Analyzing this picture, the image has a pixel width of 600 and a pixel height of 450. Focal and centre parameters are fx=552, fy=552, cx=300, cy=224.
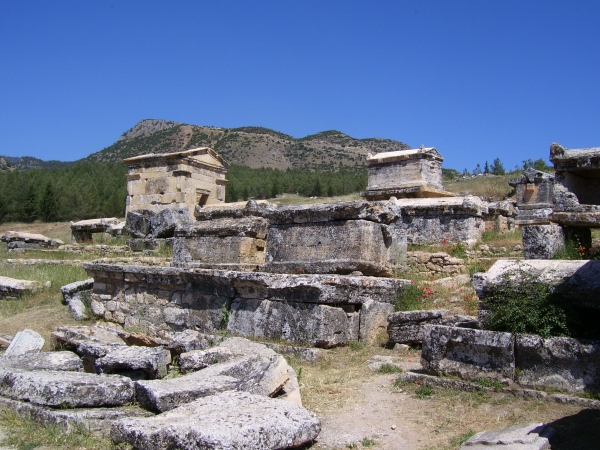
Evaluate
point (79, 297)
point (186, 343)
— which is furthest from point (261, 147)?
point (186, 343)

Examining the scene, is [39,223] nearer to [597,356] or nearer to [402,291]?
[402,291]

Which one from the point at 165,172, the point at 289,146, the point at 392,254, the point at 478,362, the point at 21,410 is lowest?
the point at 21,410

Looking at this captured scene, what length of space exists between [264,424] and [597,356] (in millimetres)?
2188

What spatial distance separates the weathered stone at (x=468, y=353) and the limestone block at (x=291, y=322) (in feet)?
4.55

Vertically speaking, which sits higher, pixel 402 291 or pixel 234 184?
pixel 234 184

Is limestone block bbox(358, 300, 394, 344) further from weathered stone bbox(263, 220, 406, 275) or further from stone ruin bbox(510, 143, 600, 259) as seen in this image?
stone ruin bbox(510, 143, 600, 259)

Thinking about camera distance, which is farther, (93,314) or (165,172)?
(165,172)

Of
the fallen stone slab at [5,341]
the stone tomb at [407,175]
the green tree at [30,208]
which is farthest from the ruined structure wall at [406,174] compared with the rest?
the green tree at [30,208]

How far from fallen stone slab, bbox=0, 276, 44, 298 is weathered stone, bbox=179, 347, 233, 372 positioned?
6.21 m

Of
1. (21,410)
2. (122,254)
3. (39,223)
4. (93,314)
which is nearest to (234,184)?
(39,223)

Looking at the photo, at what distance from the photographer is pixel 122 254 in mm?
14109

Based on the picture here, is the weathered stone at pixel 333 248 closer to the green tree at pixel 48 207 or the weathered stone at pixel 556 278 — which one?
the weathered stone at pixel 556 278

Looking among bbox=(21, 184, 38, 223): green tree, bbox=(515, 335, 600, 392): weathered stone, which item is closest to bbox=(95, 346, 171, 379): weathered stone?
bbox=(515, 335, 600, 392): weathered stone

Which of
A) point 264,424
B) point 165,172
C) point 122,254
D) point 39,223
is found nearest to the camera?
point 264,424
